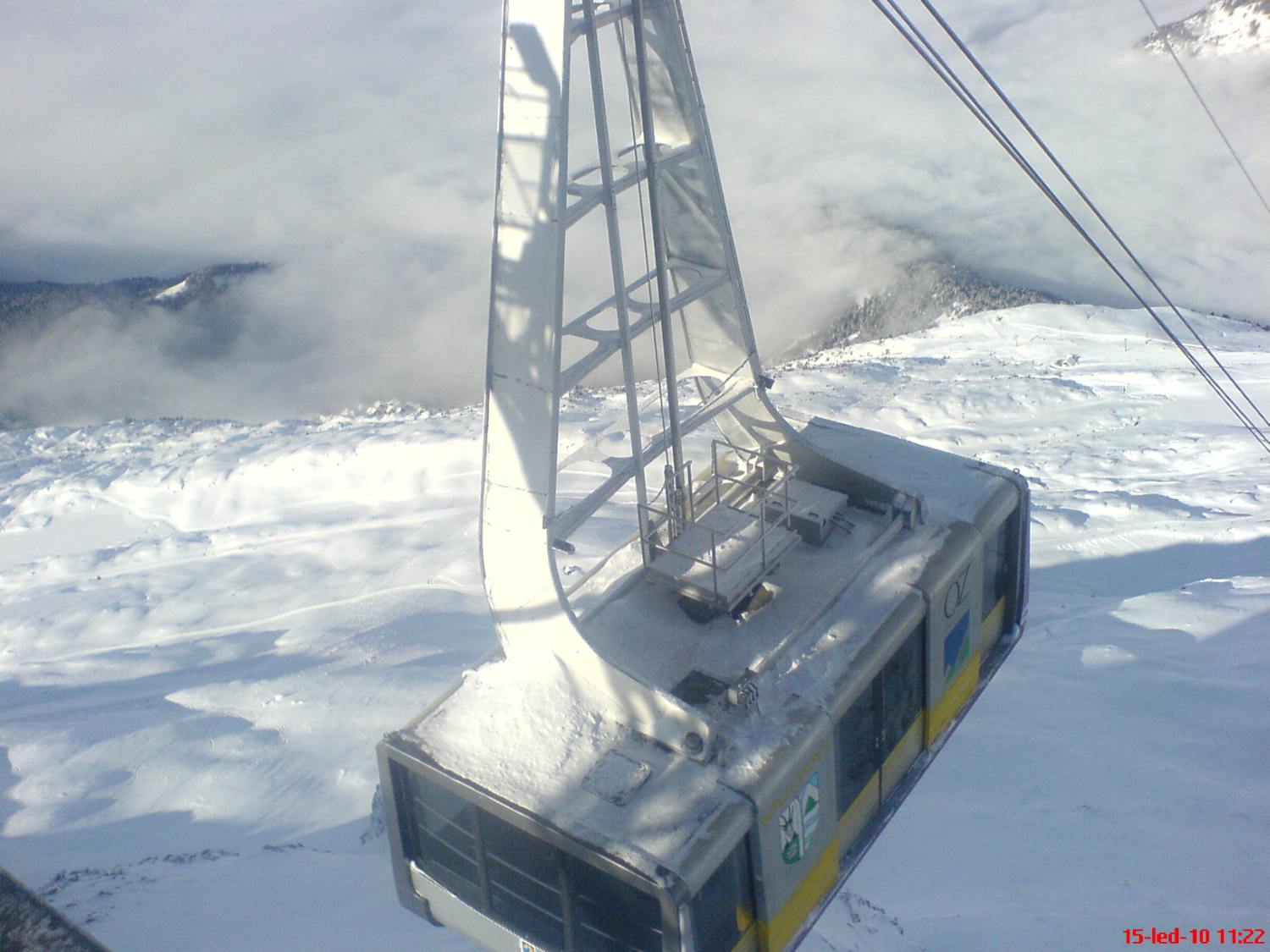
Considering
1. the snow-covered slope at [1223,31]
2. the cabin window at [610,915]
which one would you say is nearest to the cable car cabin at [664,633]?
the cabin window at [610,915]

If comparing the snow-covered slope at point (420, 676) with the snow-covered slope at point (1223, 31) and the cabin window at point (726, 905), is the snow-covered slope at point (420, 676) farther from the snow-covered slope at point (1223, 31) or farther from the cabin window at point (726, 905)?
the snow-covered slope at point (1223, 31)

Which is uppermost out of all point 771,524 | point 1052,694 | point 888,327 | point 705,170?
point 705,170

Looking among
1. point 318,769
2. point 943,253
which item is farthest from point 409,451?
point 943,253

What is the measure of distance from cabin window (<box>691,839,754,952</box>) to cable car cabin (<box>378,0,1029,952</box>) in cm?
1

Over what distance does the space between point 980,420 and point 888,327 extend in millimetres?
12587

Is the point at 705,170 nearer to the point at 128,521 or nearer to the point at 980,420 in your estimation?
the point at 980,420

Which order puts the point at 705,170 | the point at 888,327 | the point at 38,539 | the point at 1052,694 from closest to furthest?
the point at 705,170 < the point at 1052,694 < the point at 38,539 < the point at 888,327

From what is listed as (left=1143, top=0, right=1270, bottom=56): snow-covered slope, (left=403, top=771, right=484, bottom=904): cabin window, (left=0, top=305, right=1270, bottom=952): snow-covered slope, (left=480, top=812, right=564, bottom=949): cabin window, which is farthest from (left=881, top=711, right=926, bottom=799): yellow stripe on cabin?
(left=1143, top=0, right=1270, bottom=56): snow-covered slope

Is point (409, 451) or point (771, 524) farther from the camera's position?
point (409, 451)

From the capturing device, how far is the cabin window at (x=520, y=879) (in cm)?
475

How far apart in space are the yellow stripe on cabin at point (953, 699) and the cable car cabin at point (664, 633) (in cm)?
3

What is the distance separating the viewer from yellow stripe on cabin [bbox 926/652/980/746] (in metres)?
6.65

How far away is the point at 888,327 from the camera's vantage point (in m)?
27.3
